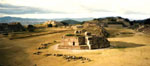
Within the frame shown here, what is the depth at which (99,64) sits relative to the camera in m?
16.8

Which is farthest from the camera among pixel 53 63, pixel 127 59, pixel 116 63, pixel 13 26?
pixel 13 26

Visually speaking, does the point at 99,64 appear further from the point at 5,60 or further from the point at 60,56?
the point at 5,60

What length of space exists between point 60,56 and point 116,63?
8946 millimetres

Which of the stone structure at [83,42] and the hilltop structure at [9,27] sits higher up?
the hilltop structure at [9,27]

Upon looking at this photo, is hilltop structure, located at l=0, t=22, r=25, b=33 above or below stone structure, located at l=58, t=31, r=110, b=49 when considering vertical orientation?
above

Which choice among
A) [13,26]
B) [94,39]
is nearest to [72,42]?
[94,39]

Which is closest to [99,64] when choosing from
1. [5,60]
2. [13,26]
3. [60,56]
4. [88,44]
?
[60,56]

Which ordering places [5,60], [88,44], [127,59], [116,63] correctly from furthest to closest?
[88,44]
[5,60]
[127,59]
[116,63]

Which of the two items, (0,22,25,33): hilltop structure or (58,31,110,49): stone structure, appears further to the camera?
(0,22,25,33): hilltop structure

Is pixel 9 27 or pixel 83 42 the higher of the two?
pixel 9 27

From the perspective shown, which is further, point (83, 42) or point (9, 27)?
point (9, 27)

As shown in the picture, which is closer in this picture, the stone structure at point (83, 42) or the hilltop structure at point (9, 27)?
the stone structure at point (83, 42)

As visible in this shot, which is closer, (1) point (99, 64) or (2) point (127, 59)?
(1) point (99, 64)

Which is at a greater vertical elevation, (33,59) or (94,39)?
(94,39)
